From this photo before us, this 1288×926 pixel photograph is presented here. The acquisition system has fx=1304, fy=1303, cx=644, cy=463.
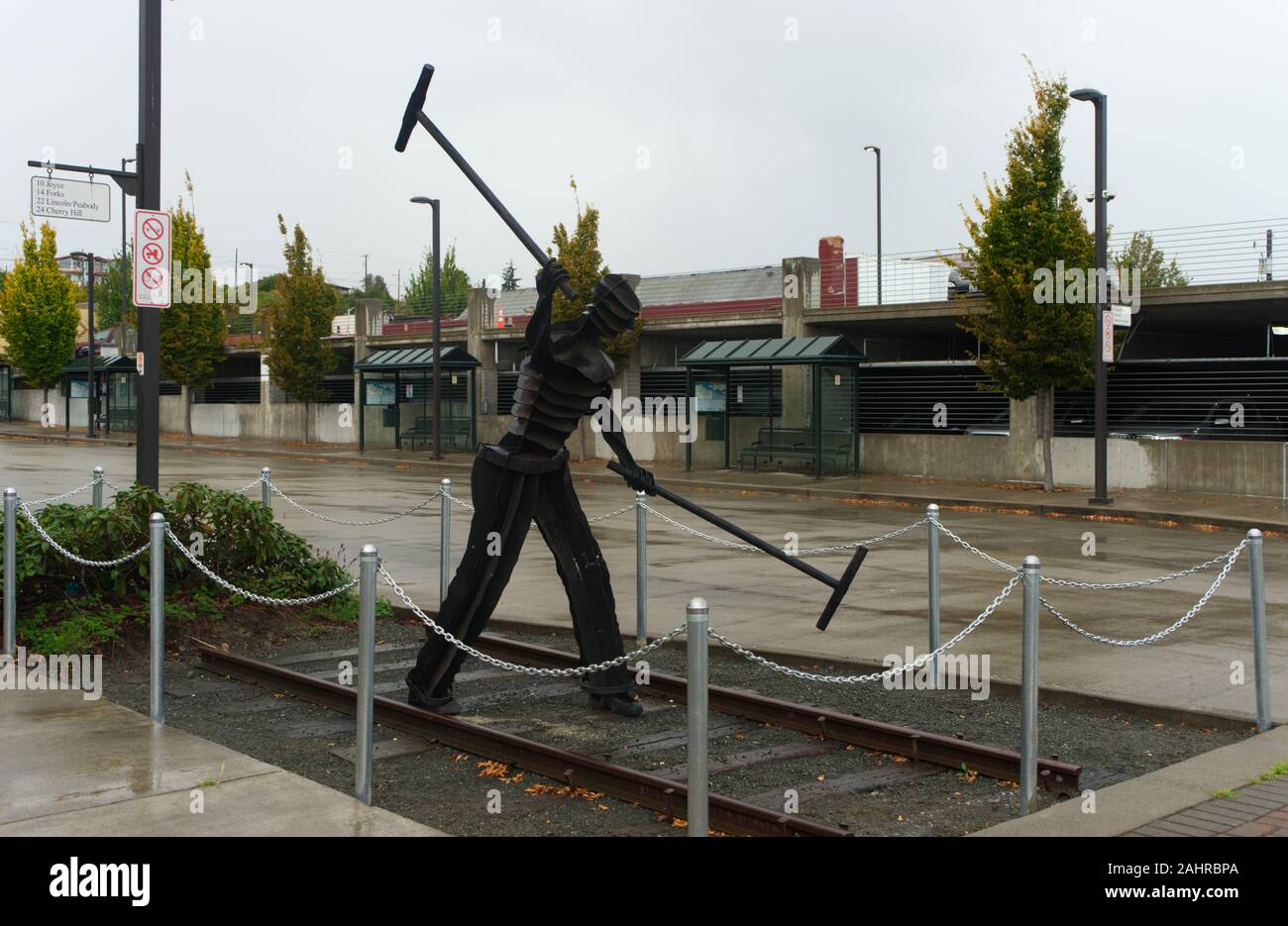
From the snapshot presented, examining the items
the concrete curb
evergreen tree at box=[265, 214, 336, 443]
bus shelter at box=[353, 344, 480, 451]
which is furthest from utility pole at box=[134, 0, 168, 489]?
evergreen tree at box=[265, 214, 336, 443]

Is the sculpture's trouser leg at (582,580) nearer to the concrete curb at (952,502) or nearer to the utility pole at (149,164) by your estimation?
the utility pole at (149,164)

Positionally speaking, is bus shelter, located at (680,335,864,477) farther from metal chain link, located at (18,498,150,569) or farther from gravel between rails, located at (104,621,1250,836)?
metal chain link, located at (18,498,150,569)

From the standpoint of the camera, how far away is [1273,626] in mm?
11227

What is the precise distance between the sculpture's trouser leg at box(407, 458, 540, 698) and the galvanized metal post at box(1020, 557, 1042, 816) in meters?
3.16

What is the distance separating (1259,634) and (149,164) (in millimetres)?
10078

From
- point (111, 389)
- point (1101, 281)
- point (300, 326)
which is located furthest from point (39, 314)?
point (1101, 281)

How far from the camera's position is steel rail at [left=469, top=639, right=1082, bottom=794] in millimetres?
6676

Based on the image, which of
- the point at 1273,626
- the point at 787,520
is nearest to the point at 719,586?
the point at 1273,626

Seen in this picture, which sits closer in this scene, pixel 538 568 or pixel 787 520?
pixel 538 568

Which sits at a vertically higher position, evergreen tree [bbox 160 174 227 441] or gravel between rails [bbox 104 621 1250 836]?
evergreen tree [bbox 160 174 227 441]

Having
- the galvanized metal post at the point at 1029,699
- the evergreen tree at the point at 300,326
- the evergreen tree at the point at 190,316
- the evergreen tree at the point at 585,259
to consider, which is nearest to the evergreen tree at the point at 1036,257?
the evergreen tree at the point at 585,259

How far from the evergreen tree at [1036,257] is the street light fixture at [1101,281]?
1.45 metres
